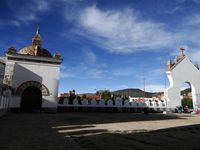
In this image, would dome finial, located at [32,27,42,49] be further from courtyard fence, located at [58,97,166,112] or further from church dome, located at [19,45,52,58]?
courtyard fence, located at [58,97,166,112]

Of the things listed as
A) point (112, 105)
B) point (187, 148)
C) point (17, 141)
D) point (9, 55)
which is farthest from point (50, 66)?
point (187, 148)

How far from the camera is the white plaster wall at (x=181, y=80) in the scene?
29.8 m

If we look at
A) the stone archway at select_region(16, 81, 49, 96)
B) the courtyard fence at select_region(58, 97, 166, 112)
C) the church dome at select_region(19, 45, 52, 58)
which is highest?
the church dome at select_region(19, 45, 52, 58)

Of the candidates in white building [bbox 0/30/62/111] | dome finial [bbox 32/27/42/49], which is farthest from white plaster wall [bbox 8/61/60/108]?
dome finial [bbox 32/27/42/49]

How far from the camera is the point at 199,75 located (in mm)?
32625

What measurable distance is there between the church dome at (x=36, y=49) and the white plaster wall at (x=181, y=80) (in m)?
18.9

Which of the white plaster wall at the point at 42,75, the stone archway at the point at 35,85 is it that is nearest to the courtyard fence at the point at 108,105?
the white plaster wall at the point at 42,75

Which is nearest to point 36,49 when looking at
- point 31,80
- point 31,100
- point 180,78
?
point 31,80

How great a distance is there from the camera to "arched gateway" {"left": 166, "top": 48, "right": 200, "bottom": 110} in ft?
97.7

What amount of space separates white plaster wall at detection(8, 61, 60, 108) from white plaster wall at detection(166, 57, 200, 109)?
1697cm

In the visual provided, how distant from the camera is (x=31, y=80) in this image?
22.8 m

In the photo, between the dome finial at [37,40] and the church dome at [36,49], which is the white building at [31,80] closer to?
the church dome at [36,49]

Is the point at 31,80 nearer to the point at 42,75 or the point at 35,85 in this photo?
the point at 35,85

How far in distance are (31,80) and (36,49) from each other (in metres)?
5.95
